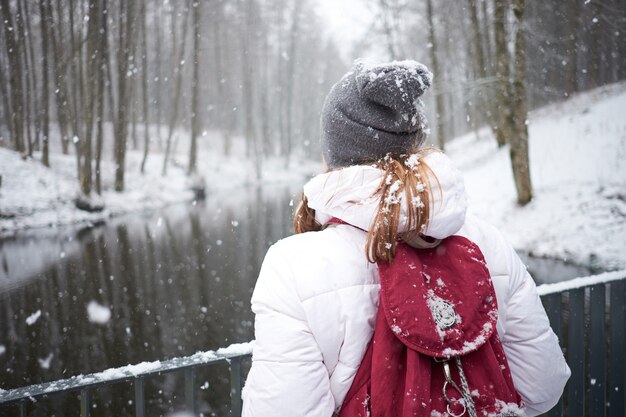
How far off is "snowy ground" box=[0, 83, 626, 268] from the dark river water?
116 centimetres

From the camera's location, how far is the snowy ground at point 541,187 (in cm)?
1092

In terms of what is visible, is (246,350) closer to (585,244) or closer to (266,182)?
(585,244)

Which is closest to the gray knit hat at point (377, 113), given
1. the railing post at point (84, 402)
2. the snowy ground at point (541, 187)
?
the railing post at point (84, 402)

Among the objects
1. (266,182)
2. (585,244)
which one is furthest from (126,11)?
(585,244)

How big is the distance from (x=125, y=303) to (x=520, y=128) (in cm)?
1123

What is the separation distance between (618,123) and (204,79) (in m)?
36.9

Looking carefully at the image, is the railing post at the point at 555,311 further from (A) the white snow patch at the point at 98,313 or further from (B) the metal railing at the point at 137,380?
(A) the white snow patch at the point at 98,313

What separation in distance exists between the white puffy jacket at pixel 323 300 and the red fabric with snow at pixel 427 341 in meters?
0.06

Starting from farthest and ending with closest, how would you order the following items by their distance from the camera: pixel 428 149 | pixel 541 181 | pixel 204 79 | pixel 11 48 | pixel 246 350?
pixel 204 79
pixel 11 48
pixel 541 181
pixel 246 350
pixel 428 149

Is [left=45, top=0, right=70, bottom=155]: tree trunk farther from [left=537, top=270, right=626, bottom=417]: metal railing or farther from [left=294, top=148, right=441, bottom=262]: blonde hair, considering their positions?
Answer: [left=294, top=148, right=441, bottom=262]: blonde hair

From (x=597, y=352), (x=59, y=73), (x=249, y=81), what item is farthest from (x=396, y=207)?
(x=249, y=81)

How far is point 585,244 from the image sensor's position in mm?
10453

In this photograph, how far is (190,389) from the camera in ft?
6.63

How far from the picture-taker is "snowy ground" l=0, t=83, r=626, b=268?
10.9m
